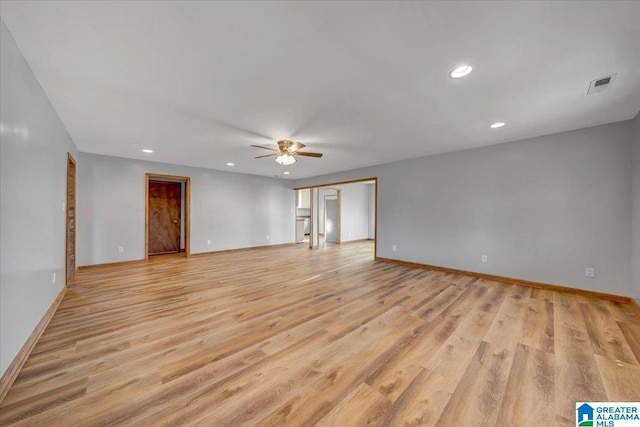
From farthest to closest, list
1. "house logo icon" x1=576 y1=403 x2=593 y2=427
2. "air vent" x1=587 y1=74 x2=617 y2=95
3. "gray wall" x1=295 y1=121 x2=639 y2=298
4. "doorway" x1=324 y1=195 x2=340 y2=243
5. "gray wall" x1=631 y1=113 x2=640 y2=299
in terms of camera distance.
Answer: "doorway" x1=324 y1=195 x2=340 y2=243 < "gray wall" x1=295 y1=121 x2=639 y2=298 < "gray wall" x1=631 y1=113 x2=640 y2=299 < "air vent" x1=587 y1=74 x2=617 y2=95 < "house logo icon" x1=576 y1=403 x2=593 y2=427

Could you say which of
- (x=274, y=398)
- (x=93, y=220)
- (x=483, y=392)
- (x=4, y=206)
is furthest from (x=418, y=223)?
(x=93, y=220)

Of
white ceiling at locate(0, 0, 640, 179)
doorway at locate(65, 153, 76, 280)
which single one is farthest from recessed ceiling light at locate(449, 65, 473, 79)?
doorway at locate(65, 153, 76, 280)

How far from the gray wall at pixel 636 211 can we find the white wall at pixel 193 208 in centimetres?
702

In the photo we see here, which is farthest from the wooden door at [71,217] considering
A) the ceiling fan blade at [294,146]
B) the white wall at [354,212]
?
the white wall at [354,212]

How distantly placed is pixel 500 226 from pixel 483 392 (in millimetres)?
3194

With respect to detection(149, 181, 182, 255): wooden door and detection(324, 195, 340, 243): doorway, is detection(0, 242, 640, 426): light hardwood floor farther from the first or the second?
detection(324, 195, 340, 243): doorway

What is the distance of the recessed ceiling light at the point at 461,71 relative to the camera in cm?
178

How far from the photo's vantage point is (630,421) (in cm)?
130

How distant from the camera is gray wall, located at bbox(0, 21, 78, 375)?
1.45 m

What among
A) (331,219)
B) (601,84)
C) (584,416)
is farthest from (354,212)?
(584,416)

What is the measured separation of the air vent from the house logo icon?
8.26 ft

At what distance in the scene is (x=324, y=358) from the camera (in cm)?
177

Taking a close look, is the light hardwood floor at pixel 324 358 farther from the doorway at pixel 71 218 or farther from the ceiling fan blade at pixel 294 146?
the ceiling fan blade at pixel 294 146

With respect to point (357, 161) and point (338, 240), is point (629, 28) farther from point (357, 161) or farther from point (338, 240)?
point (338, 240)
